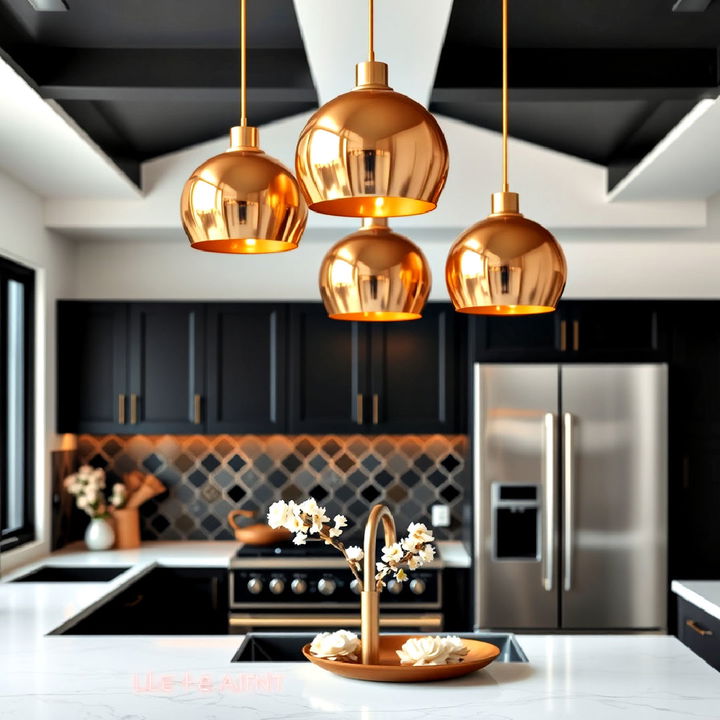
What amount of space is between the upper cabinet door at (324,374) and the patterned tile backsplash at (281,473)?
0.38 meters

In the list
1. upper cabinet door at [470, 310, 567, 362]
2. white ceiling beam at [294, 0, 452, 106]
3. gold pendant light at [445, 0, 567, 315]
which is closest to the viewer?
gold pendant light at [445, 0, 567, 315]

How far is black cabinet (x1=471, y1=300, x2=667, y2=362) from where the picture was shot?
4.71 meters

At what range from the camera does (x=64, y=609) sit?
3451mm

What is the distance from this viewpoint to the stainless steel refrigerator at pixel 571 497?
4559 mm

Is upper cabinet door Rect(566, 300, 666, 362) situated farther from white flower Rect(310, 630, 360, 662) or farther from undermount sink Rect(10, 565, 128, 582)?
white flower Rect(310, 630, 360, 662)

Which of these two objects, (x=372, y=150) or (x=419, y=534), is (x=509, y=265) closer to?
(x=372, y=150)

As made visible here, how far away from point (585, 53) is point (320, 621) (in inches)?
106

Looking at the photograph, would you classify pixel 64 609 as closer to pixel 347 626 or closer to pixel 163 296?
pixel 347 626

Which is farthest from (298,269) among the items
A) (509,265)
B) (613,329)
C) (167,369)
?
(509,265)

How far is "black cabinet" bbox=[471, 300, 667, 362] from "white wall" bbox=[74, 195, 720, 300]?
1.67 ft

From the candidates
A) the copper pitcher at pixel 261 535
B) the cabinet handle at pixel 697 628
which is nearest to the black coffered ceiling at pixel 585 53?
the cabinet handle at pixel 697 628

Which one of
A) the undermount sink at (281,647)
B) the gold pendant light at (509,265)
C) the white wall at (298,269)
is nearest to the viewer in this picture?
the gold pendant light at (509,265)

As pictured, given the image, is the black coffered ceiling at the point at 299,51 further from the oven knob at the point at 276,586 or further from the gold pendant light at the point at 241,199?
the oven knob at the point at 276,586

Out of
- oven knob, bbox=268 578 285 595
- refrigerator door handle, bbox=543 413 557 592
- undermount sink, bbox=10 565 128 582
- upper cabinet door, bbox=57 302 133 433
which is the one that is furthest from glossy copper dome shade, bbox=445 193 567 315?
upper cabinet door, bbox=57 302 133 433
